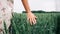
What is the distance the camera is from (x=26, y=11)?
0.73 metres

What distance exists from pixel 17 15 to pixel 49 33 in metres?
0.21

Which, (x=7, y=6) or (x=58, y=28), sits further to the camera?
(x=58, y=28)

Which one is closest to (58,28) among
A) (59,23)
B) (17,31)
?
(59,23)

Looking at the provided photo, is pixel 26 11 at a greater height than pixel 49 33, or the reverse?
pixel 26 11

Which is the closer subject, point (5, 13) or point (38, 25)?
point (5, 13)

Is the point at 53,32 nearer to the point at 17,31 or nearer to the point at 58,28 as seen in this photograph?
the point at 58,28

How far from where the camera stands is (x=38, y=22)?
0.81 meters

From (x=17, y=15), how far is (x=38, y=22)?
0.11 meters

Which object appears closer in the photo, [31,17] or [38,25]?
[31,17]

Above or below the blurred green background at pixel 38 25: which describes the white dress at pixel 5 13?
above

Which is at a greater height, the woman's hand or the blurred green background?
the woman's hand

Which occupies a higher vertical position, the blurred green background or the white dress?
the white dress

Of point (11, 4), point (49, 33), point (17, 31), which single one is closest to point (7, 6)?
point (11, 4)

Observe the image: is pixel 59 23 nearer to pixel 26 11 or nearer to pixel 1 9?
pixel 26 11
